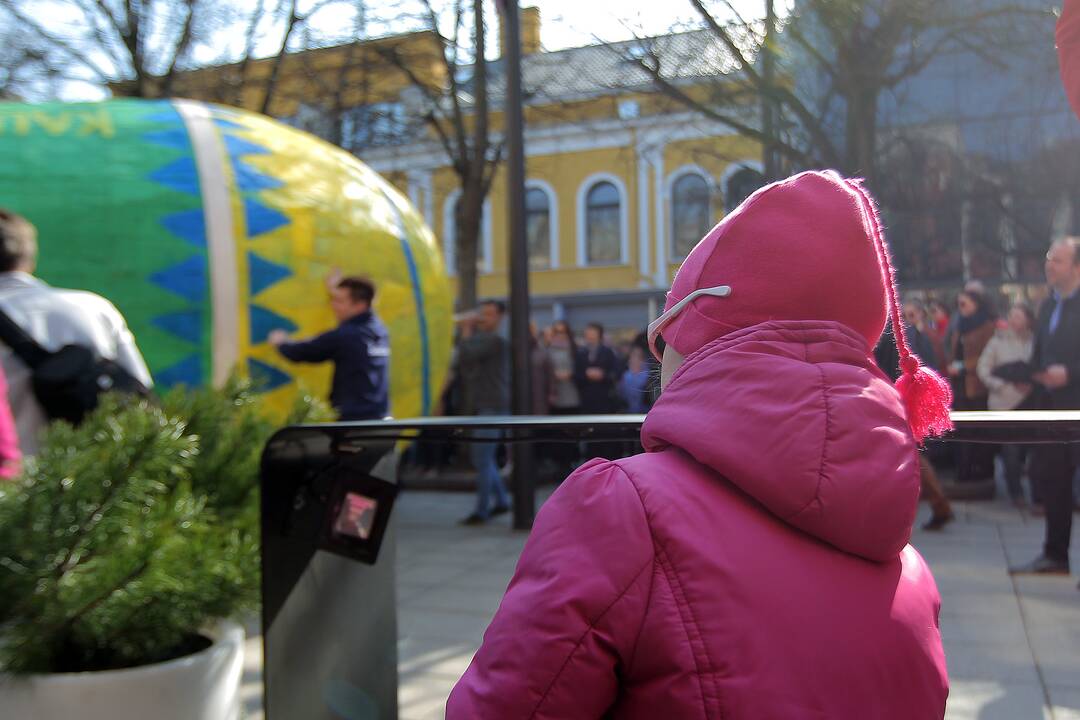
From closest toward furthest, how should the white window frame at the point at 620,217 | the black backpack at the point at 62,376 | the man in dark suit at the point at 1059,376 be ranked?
1. the black backpack at the point at 62,376
2. the man in dark suit at the point at 1059,376
3. the white window frame at the point at 620,217

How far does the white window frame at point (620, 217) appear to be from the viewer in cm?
3148

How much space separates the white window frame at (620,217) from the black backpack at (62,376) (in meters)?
27.9

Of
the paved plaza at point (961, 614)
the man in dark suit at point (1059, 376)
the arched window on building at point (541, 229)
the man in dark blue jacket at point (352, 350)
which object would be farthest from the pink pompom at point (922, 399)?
the arched window on building at point (541, 229)

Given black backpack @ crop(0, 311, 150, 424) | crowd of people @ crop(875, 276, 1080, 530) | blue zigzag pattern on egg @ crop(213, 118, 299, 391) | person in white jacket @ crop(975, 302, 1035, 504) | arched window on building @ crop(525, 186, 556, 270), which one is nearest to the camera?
black backpack @ crop(0, 311, 150, 424)

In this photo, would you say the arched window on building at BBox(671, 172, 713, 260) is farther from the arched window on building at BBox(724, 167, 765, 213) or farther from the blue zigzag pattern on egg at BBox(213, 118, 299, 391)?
the blue zigzag pattern on egg at BBox(213, 118, 299, 391)

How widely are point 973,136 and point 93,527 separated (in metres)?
11.4

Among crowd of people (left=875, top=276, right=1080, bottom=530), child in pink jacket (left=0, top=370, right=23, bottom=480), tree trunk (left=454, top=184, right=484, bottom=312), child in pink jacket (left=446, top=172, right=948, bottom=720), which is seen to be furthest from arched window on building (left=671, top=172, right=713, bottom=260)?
child in pink jacket (left=446, top=172, right=948, bottom=720)

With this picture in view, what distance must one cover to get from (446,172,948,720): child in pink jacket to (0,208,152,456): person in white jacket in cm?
329

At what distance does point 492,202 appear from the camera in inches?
1284

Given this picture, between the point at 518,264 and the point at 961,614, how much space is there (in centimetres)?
414

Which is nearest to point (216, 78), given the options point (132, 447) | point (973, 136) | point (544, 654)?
point (973, 136)

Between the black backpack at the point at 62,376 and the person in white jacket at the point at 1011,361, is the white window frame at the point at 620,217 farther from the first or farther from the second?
the black backpack at the point at 62,376

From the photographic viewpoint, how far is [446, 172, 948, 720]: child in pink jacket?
48.0 inches

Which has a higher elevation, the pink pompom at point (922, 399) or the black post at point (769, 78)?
the black post at point (769, 78)
